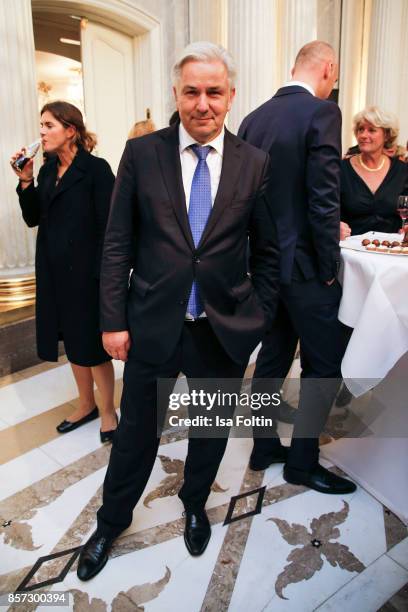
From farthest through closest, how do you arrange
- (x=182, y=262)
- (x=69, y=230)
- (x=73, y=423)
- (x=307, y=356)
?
(x=73, y=423)
(x=69, y=230)
(x=307, y=356)
(x=182, y=262)

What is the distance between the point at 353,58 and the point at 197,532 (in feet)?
27.0

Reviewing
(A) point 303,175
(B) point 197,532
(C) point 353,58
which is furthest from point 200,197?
(C) point 353,58

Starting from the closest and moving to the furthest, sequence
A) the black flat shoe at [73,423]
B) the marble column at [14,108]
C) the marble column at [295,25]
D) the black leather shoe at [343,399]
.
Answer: the black flat shoe at [73,423]
the black leather shoe at [343,399]
the marble column at [14,108]
the marble column at [295,25]

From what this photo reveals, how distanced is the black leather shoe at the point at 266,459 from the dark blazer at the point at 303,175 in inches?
35.2

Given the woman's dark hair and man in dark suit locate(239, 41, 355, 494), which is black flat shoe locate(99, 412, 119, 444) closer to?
man in dark suit locate(239, 41, 355, 494)

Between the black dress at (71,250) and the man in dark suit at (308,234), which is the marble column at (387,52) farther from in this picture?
the black dress at (71,250)

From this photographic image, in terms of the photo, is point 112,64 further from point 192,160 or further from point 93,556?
point 93,556

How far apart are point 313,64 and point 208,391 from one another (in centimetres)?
142

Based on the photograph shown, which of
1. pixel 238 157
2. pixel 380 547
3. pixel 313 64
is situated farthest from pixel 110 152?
pixel 380 547

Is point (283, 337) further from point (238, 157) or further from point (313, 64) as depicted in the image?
point (313, 64)

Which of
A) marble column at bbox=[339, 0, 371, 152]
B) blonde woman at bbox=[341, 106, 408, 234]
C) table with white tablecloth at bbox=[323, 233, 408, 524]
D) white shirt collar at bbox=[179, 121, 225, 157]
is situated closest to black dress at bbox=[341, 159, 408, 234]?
blonde woman at bbox=[341, 106, 408, 234]

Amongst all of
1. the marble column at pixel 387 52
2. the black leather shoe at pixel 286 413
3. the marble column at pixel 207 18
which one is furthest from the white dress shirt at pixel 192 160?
the marble column at pixel 387 52

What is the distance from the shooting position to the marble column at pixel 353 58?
24.6 ft

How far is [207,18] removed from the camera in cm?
544
